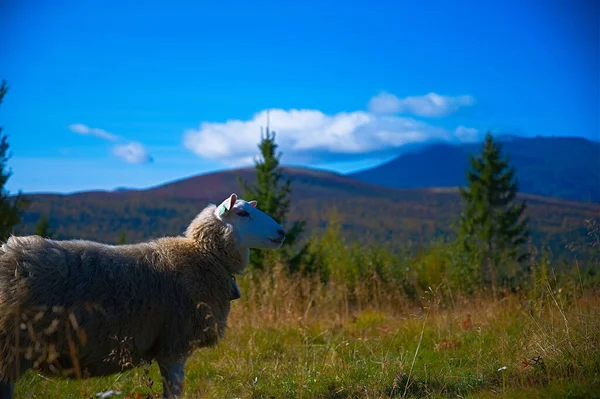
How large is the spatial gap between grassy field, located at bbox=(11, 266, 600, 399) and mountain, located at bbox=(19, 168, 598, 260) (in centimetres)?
4749

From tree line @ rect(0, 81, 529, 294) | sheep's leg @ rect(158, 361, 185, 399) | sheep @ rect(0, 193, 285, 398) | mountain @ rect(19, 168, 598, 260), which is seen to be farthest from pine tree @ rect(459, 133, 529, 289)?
mountain @ rect(19, 168, 598, 260)

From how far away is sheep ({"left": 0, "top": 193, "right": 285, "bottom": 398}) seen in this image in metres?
4.61

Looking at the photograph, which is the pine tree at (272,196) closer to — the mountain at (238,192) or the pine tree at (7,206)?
the pine tree at (7,206)

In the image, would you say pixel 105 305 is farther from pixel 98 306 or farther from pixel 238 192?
pixel 238 192

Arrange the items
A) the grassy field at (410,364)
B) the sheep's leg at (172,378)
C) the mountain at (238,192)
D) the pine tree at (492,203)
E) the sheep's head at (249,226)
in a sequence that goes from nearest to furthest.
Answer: the grassy field at (410,364), the sheep's leg at (172,378), the sheep's head at (249,226), the pine tree at (492,203), the mountain at (238,192)

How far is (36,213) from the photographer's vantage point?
8162 centimetres

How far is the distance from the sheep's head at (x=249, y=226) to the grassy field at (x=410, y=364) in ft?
4.34

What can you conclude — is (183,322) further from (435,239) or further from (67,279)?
(435,239)

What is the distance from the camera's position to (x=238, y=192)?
275 ft

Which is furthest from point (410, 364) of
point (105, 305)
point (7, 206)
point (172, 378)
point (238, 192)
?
point (238, 192)

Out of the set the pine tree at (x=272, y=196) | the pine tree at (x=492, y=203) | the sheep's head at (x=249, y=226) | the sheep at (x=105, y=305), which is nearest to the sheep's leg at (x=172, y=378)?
the sheep at (x=105, y=305)

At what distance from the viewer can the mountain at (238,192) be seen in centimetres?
7300

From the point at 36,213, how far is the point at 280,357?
275ft

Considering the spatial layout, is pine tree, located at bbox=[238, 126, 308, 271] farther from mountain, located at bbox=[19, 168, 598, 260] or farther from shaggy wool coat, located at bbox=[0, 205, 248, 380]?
mountain, located at bbox=[19, 168, 598, 260]
